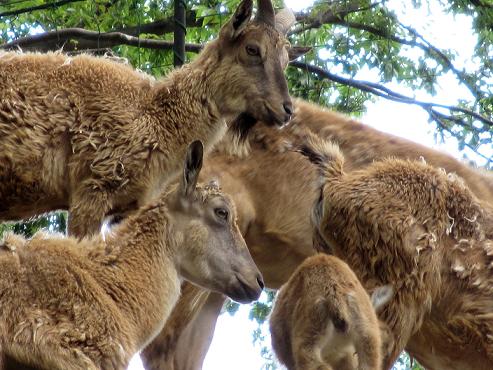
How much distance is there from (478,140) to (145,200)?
605 centimetres

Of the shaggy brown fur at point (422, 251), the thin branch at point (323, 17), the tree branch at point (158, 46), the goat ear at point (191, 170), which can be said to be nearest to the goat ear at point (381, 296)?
the shaggy brown fur at point (422, 251)

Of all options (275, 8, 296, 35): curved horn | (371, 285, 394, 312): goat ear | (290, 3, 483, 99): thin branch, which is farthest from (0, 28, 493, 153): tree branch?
(371, 285, 394, 312): goat ear

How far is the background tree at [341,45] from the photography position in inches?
524

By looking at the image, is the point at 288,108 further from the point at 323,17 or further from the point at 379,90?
the point at 379,90

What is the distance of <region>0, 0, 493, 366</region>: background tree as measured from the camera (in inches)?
524

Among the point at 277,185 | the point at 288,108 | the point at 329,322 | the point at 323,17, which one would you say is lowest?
the point at 277,185

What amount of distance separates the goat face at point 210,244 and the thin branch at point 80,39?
4.12 meters

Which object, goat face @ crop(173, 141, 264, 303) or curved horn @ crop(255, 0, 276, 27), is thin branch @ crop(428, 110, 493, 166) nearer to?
curved horn @ crop(255, 0, 276, 27)

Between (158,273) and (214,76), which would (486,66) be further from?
(158,273)

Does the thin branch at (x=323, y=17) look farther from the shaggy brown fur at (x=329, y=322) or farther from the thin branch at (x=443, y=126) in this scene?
the shaggy brown fur at (x=329, y=322)

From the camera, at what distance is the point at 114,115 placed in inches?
342

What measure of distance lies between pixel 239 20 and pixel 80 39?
160 inches

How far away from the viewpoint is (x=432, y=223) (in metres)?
8.36

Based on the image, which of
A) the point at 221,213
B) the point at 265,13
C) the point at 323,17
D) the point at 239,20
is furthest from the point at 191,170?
the point at 323,17
